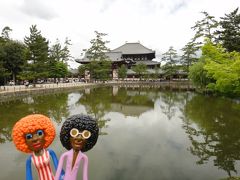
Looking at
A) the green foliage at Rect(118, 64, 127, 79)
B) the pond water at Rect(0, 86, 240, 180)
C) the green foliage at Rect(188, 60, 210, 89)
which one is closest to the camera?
the pond water at Rect(0, 86, 240, 180)

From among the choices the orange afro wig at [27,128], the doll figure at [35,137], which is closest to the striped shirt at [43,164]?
the doll figure at [35,137]

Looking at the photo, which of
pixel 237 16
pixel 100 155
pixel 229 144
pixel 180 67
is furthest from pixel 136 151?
pixel 180 67

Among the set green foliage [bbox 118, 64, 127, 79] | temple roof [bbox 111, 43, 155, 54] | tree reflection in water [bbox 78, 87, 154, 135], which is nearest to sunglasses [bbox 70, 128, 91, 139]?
tree reflection in water [bbox 78, 87, 154, 135]

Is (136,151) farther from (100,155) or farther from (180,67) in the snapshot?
(180,67)

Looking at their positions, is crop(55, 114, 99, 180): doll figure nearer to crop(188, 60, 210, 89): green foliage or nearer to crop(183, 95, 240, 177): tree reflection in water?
crop(183, 95, 240, 177): tree reflection in water

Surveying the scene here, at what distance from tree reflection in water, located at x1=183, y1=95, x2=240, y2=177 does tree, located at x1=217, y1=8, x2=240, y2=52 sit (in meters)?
14.8

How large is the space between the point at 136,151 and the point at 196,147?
2.44 m

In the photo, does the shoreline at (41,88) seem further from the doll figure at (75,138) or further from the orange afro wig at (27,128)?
the doll figure at (75,138)

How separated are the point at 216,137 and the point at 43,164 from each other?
31.0 feet

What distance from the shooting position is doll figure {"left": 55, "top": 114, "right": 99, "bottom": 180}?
2811 millimetres

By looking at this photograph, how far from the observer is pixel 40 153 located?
9.75 ft

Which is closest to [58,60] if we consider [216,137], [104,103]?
[104,103]

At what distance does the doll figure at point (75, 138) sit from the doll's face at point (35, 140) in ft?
0.81

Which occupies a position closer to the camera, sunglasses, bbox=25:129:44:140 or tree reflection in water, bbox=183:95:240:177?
sunglasses, bbox=25:129:44:140
